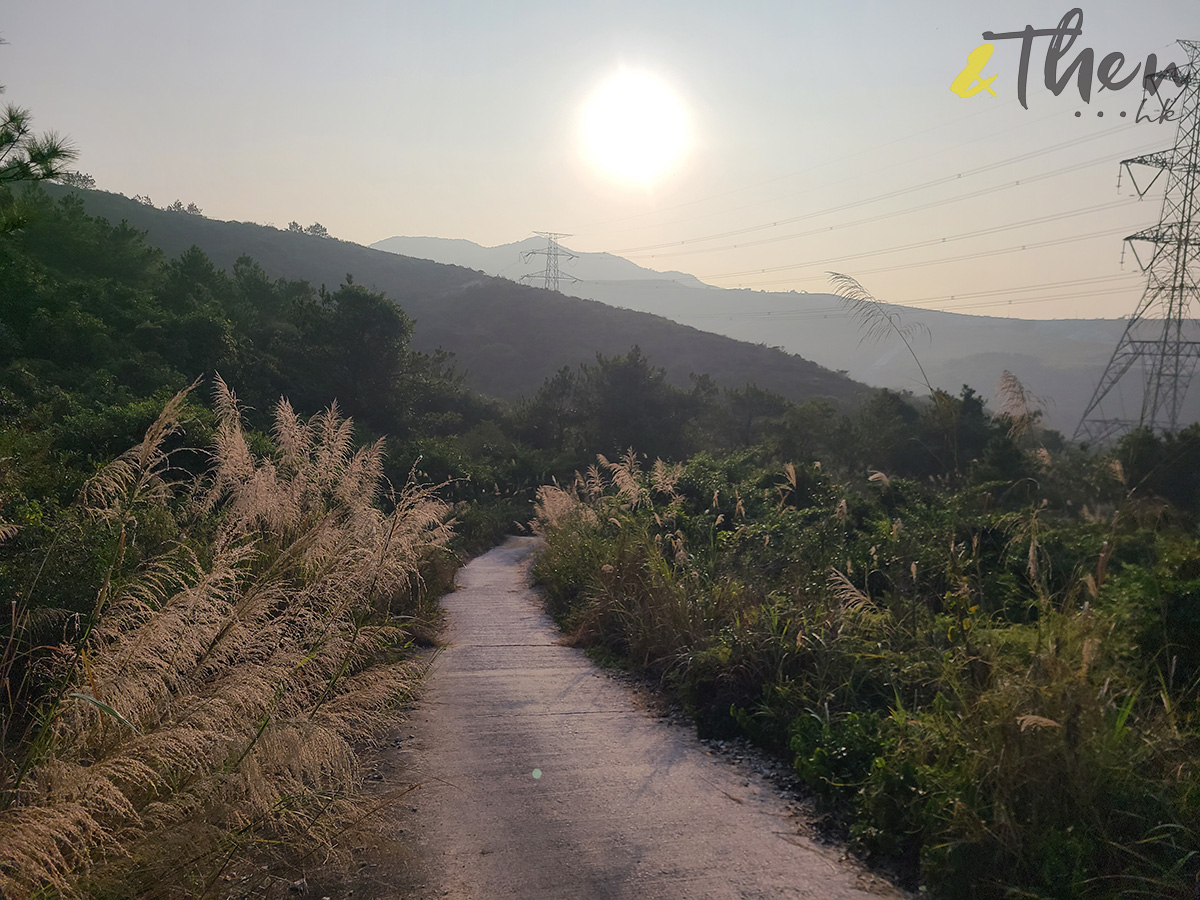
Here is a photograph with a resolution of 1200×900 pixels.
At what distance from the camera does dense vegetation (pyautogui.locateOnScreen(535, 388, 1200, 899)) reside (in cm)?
341

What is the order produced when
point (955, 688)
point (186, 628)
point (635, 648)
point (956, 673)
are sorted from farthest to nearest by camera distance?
1. point (635, 648)
2. point (956, 673)
3. point (955, 688)
4. point (186, 628)

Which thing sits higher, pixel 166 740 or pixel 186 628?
pixel 186 628

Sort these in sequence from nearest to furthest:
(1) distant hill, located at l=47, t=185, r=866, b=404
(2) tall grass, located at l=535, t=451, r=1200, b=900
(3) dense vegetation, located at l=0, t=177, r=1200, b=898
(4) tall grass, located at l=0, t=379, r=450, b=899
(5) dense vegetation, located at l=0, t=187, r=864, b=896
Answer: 1. (4) tall grass, located at l=0, t=379, r=450, b=899
2. (5) dense vegetation, located at l=0, t=187, r=864, b=896
3. (3) dense vegetation, located at l=0, t=177, r=1200, b=898
4. (2) tall grass, located at l=535, t=451, r=1200, b=900
5. (1) distant hill, located at l=47, t=185, r=866, b=404

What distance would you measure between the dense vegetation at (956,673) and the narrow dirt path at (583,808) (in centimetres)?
49

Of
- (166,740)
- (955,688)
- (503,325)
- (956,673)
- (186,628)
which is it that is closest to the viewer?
(166,740)

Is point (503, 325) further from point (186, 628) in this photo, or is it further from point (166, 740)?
point (166, 740)

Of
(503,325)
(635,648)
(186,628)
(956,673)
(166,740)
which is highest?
(503,325)

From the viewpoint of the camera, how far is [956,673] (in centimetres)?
456

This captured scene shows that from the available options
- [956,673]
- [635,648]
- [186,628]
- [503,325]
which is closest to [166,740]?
[186,628]

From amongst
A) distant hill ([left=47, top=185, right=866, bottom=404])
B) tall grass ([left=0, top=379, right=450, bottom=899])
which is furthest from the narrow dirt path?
distant hill ([left=47, top=185, right=866, bottom=404])

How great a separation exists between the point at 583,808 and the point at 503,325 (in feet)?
249

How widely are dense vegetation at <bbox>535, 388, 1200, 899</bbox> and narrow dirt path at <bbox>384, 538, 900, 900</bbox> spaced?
489mm

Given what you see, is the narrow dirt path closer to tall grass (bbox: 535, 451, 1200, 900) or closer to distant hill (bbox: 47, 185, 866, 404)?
tall grass (bbox: 535, 451, 1200, 900)

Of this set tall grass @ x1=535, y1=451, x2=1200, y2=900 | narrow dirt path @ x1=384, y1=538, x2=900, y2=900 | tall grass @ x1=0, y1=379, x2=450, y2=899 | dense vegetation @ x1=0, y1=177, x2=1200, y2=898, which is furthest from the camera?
narrow dirt path @ x1=384, y1=538, x2=900, y2=900
